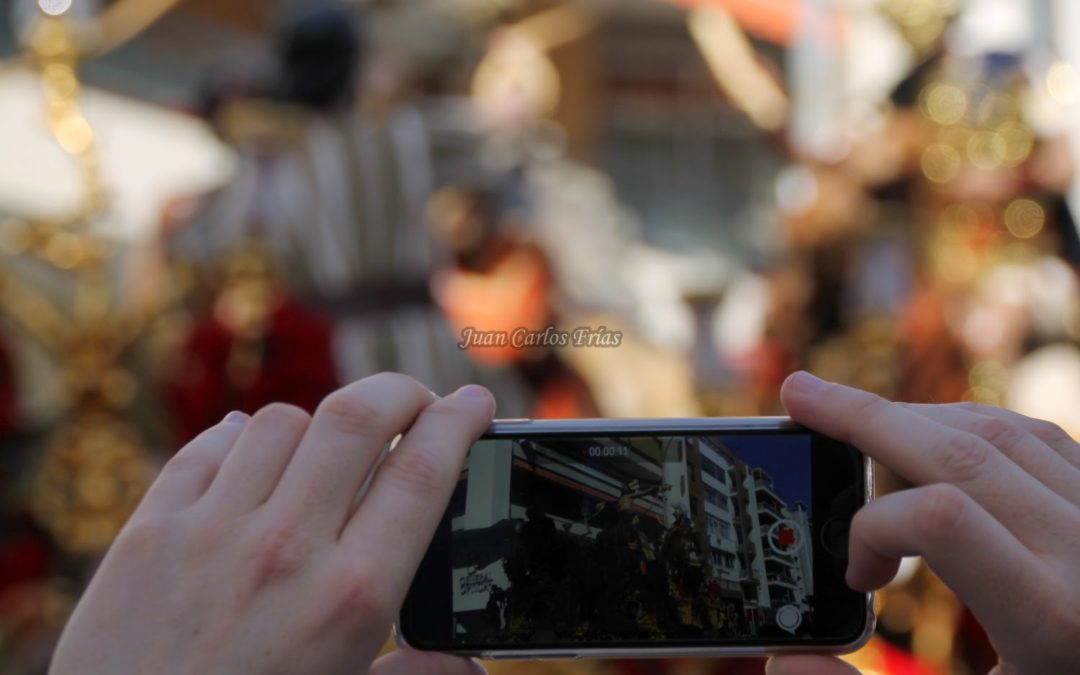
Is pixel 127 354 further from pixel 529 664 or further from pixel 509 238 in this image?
pixel 509 238

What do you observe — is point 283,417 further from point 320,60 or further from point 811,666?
point 320,60

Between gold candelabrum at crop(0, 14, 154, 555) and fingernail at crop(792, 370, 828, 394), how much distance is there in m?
0.78

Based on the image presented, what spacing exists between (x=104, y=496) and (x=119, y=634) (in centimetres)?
74

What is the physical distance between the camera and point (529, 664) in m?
1.08

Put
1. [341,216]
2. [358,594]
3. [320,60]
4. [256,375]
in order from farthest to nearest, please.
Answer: [320,60] → [341,216] → [256,375] → [358,594]

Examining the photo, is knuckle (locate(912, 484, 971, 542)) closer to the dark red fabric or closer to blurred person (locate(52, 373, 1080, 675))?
blurred person (locate(52, 373, 1080, 675))

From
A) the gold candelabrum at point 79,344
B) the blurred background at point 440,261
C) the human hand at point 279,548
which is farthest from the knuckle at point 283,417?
the gold candelabrum at point 79,344

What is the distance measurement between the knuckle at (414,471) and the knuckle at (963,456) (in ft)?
0.51

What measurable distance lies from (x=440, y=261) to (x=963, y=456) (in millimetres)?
1108

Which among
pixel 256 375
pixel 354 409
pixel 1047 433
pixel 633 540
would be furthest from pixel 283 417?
pixel 256 375

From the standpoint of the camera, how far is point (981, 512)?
1.09ft

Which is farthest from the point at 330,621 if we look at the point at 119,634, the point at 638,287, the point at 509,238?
the point at 638,287

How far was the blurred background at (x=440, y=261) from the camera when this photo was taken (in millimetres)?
1038

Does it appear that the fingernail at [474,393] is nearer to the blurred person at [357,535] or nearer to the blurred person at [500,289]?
the blurred person at [357,535]
